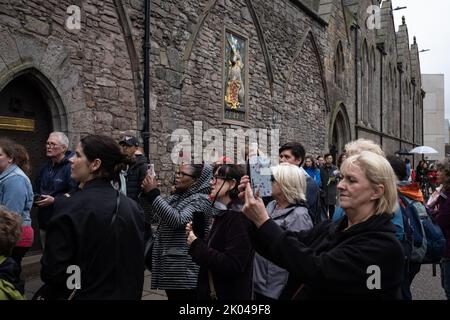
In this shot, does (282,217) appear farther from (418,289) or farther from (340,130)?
(340,130)

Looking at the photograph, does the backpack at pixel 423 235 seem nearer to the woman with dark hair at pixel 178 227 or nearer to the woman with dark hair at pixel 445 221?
the woman with dark hair at pixel 445 221

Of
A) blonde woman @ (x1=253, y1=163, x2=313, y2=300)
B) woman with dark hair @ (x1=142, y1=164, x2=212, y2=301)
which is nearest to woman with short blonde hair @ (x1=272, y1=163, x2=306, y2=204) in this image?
blonde woman @ (x1=253, y1=163, x2=313, y2=300)

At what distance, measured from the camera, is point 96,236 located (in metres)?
1.95

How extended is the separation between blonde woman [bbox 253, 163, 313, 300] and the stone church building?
4.38 m

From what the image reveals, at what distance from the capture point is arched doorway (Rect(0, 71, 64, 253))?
578cm

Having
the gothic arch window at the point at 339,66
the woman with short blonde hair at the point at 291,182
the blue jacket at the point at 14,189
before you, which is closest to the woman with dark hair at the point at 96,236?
the woman with short blonde hair at the point at 291,182

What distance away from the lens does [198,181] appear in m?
3.17

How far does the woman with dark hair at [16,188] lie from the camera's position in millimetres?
3285

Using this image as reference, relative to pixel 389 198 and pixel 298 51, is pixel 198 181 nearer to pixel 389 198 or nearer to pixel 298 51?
pixel 389 198

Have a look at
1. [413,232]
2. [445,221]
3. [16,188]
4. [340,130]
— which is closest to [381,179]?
[413,232]

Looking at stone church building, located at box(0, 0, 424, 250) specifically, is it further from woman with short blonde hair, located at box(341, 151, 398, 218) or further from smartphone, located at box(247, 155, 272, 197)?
woman with short blonde hair, located at box(341, 151, 398, 218)

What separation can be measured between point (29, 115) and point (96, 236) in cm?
486

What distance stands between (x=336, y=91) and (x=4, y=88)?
48.0 feet

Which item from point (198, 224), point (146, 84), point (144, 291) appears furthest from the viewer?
point (146, 84)
